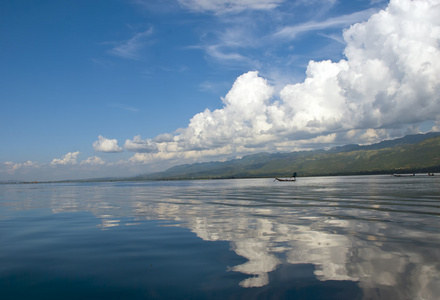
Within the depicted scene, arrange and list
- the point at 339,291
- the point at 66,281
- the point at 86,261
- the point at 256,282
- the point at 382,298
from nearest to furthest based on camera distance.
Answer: the point at 382,298 < the point at 339,291 < the point at 256,282 < the point at 66,281 < the point at 86,261

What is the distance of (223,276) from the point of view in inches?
614

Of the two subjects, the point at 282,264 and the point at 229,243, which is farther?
the point at 229,243

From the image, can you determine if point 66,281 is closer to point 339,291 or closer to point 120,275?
point 120,275

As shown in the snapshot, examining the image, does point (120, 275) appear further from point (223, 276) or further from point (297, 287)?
point (297, 287)

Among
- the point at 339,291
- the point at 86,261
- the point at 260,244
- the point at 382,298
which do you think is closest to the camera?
the point at 382,298

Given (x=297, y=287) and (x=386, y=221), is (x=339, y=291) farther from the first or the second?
(x=386, y=221)

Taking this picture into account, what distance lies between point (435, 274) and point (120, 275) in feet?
51.7

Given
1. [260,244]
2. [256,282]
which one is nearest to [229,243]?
[260,244]

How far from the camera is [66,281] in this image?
15570 mm

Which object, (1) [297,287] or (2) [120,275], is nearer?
(1) [297,287]

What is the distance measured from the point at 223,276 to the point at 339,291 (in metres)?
5.50

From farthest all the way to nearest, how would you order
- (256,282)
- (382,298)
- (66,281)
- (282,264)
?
1. (282,264)
2. (66,281)
3. (256,282)
4. (382,298)

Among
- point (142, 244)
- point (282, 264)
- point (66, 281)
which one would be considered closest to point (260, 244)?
point (282, 264)

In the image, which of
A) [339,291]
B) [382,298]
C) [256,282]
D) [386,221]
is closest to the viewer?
[382,298]
